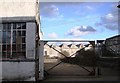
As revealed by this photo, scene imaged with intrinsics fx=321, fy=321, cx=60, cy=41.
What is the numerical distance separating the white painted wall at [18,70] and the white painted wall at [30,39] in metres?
0.54

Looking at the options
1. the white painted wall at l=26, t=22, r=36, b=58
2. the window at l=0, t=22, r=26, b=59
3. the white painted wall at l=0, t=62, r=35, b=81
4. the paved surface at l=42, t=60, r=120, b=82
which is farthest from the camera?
the paved surface at l=42, t=60, r=120, b=82

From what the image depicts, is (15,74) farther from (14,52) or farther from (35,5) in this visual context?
(35,5)

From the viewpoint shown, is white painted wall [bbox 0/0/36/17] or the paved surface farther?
the paved surface

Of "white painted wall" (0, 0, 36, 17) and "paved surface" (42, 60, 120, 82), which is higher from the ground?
"white painted wall" (0, 0, 36, 17)

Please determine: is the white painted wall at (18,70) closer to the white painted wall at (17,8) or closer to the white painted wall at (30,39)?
the white painted wall at (30,39)

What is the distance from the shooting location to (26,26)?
17453 millimetres

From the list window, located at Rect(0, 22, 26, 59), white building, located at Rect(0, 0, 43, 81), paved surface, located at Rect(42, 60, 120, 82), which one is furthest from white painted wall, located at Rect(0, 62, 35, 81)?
paved surface, located at Rect(42, 60, 120, 82)

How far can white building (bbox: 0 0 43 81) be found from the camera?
56.6 ft

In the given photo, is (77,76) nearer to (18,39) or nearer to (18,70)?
(18,70)

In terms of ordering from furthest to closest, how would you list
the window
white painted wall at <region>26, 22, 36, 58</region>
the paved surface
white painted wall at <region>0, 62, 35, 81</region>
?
the paved surface
the window
white painted wall at <region>26, 22, 36, 58</region>
white painted wall at <region>0, 62, 35, 81</region>

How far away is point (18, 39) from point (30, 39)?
0.67 metres

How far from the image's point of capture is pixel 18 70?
17.2 meters

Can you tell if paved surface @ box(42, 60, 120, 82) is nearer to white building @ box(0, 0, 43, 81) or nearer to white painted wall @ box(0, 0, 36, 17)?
white building @ box(0, 0, 43, 81)

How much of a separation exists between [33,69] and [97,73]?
6.07 meters
